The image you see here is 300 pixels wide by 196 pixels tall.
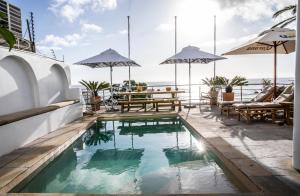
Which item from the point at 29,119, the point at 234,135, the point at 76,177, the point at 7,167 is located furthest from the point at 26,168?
the point at 234,135

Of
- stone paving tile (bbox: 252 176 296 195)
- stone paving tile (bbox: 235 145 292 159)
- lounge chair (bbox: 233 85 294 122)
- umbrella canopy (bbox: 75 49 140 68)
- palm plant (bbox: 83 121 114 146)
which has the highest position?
umbrella canopy (bbox: 75 49 140 68)

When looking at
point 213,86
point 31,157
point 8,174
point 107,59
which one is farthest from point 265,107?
point 8,174

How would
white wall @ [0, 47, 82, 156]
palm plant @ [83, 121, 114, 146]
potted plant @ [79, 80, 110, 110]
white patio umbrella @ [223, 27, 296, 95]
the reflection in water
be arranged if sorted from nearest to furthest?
the reflection in water, white wall @ [0, 47, 82, 156], white patio umbrella @ [223, 27, 296, 95], palm plant @ [83, 121, 114, 146], potted plant @ [79, 80, 110, 110]

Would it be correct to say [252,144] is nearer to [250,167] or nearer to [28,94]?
[250,167]

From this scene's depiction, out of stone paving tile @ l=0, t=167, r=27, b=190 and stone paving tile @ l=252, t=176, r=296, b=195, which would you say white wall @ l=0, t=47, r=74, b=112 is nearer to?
stone paving tile @ l=0, t=167, r=27, b=190

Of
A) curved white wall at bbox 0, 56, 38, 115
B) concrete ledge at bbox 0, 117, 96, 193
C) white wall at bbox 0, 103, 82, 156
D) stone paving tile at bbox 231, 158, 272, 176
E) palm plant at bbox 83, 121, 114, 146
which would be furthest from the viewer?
palm plant at bbox 83, 121, 114, 146

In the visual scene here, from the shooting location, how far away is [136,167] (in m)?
4.89

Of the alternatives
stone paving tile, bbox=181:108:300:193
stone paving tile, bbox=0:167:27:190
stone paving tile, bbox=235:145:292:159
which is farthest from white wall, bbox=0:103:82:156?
stone paving tile, bbox=235:145:292:159

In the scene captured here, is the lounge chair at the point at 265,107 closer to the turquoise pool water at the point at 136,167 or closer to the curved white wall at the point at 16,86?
the turquoise pool water at the point at 136,167

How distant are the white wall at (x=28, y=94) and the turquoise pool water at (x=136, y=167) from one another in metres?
0.99

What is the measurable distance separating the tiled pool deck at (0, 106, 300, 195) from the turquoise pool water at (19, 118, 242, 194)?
0.22 meters

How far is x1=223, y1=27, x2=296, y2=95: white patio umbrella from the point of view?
22.9 ft

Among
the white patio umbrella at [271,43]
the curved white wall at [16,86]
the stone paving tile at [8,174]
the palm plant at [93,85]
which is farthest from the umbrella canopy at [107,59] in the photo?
the stone paving tile at [8,174]

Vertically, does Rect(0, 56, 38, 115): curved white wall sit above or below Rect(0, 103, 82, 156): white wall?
above
